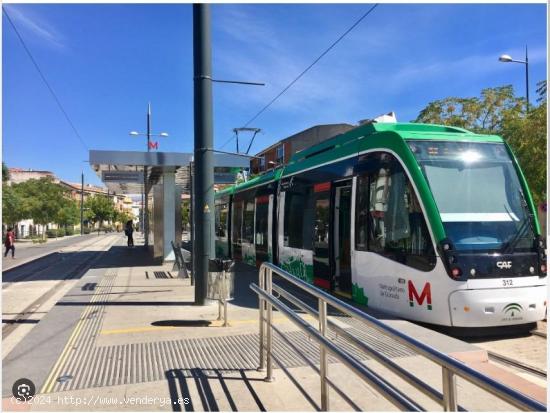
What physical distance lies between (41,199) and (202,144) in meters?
44.6

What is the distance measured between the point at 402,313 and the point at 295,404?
11.5 ft

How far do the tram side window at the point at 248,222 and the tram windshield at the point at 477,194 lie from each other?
27.4 ft

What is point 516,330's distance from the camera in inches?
266

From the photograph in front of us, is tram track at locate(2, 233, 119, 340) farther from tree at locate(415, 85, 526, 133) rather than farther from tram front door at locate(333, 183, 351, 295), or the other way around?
tree at locate(415, 85, 526, 133)

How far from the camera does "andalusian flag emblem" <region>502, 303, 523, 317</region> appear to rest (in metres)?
6.38

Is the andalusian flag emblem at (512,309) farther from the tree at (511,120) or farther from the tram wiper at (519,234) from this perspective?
the tree at (511,120)

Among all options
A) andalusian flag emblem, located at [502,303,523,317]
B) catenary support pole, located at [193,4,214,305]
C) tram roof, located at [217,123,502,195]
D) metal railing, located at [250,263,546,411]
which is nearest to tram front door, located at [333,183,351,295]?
tram roof, located at [217,123,502,195]

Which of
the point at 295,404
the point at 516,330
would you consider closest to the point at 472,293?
the point at 516,330

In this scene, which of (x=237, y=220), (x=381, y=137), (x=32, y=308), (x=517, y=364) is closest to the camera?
(x=517, y=364)

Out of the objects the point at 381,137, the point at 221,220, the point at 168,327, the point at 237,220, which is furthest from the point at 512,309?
the point at 221,220

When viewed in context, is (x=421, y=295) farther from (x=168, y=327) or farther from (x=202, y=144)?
(x=202, y=144)

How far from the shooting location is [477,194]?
6980 millimetres

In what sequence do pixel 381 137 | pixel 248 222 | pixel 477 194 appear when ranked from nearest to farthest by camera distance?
pixel 477 194 < pixel 381 137 < pixel 248 222

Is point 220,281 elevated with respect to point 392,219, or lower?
lower
